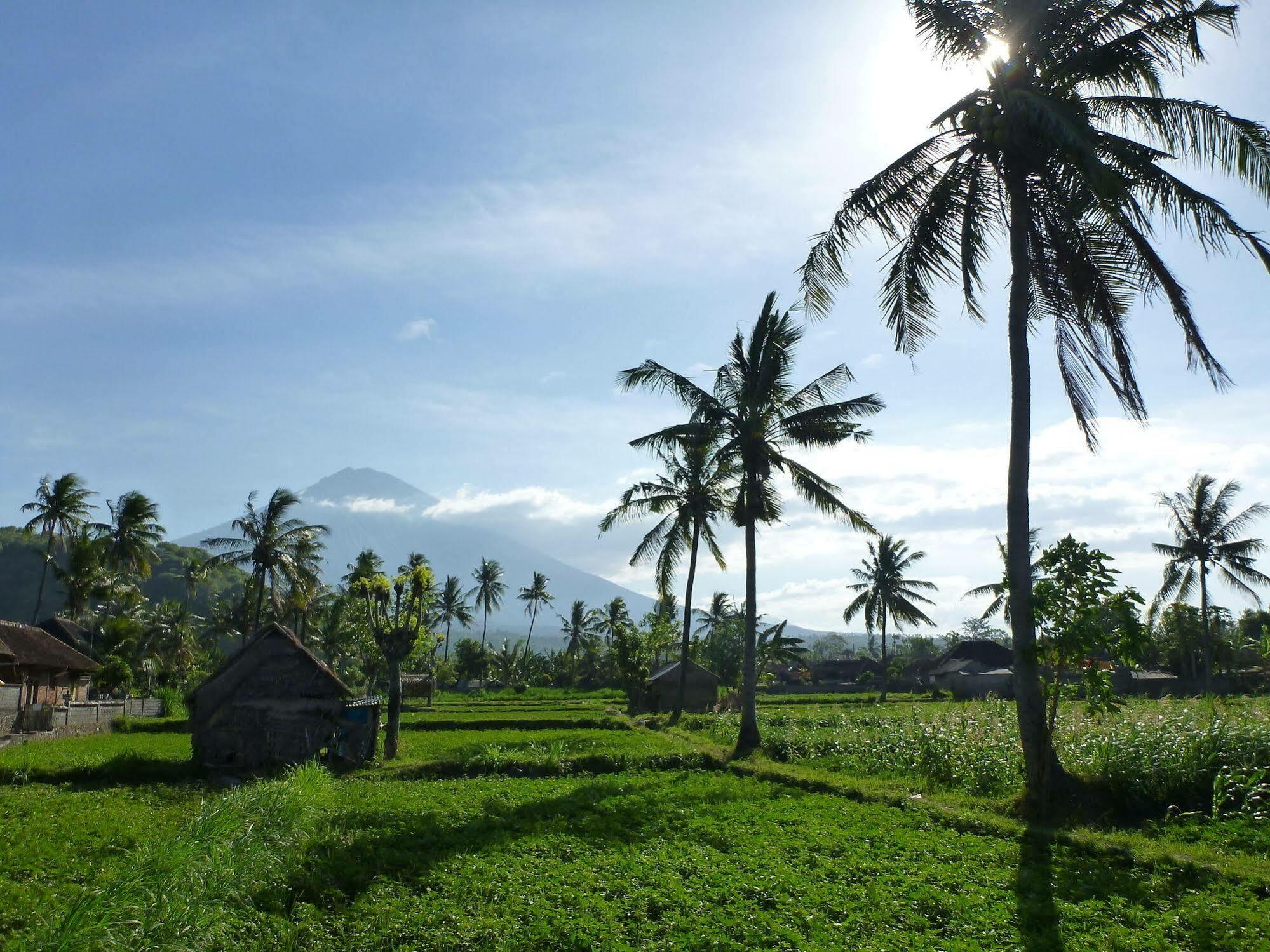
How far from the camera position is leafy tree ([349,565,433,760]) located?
21.0 m

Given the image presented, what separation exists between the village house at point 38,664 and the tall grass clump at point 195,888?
26.2 metres

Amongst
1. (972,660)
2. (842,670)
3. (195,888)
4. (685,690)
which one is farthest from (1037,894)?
(842,670)

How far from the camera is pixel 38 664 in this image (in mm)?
32188

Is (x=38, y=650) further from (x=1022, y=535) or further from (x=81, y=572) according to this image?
(x=1022, y=535)

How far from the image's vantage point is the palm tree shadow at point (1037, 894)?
7.21 metres

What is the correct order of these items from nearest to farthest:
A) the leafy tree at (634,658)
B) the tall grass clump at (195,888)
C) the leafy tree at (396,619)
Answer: the tall grass clump at (195,888) < the leafy tree at (396,619) < the leafy tree at (634,658)

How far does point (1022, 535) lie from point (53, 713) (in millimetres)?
30240

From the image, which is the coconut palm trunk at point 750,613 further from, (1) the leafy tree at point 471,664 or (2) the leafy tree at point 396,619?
(1) the leafy tree at point 471,664

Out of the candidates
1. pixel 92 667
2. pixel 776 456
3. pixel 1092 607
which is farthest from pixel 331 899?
pixel 92 667

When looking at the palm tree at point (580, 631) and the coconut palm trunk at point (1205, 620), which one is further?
the palm tree at point (580, 631)

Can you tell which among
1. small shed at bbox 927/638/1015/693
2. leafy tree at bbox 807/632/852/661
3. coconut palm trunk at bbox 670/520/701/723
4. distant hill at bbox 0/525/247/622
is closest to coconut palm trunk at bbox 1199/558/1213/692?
small shed at bbox 927/638/1015/693

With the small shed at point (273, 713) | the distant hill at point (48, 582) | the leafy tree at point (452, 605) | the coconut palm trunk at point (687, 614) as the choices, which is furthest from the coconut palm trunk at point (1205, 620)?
the distant hill at point (48, 582)

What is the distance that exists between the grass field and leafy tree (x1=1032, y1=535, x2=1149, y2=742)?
1914 millimetres

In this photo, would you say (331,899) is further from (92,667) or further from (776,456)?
(92,667)
